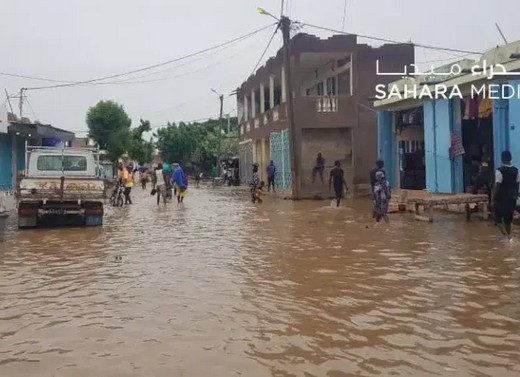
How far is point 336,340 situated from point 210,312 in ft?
5.03

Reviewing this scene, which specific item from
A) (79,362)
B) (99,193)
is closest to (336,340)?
(79,362)

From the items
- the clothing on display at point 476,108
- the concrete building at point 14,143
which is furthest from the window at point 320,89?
the clothing on display at point 476,108

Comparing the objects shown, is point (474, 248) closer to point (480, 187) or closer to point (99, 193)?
point (480, 187)

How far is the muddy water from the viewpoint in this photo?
457cm

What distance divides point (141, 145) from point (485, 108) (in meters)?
48.5

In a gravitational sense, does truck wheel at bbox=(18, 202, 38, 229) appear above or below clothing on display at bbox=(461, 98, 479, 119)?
below

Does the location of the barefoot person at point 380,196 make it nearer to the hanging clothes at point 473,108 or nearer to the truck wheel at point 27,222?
the hanging clothes at point 473,108

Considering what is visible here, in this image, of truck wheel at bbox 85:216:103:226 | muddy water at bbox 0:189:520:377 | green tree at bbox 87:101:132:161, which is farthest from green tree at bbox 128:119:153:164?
muddy water at bbox 0:189:520:377

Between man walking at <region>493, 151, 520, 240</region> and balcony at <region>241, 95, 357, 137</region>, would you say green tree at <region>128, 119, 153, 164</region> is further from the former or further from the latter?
man walking at <region>493, 151, 520, 240</region>


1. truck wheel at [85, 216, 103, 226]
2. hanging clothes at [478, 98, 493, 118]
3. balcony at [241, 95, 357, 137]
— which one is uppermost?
balcony at [241, 95, 357, 137]

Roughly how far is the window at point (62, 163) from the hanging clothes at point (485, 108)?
10.7 meters

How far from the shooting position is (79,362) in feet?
15.1

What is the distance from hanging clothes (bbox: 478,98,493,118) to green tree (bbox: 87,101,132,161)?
3515 cm

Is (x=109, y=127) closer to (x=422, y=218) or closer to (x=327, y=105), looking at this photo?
(x=327, y=105)
